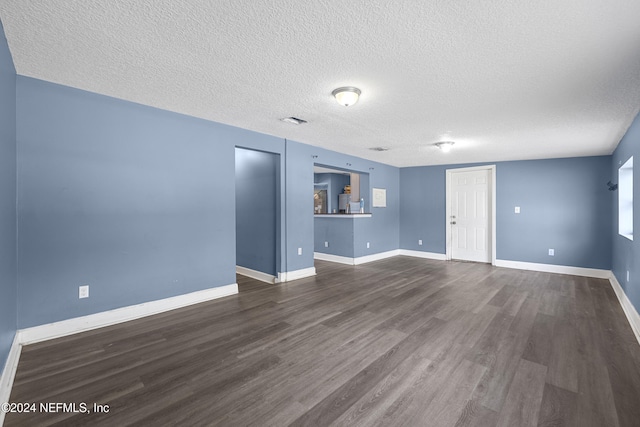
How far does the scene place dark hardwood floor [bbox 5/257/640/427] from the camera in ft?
5.55

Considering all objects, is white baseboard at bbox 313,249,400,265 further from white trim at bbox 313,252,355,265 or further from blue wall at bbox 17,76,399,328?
blue wall at bbox 17,76,399,328

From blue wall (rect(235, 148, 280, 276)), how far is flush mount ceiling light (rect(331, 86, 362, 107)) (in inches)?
82.8

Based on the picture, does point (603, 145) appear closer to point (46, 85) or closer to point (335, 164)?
point (335, 164)

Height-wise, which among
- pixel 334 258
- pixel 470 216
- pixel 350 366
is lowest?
pixel 350 366

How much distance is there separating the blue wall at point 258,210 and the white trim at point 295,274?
0.18 metres

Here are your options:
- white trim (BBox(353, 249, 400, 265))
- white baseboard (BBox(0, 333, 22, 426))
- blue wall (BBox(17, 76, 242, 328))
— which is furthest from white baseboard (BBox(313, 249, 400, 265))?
white baseboard (BBox(0, 333, 22, 426))

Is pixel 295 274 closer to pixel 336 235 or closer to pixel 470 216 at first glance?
pixel 336 235

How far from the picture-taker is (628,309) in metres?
3.30

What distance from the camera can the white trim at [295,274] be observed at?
185 inches

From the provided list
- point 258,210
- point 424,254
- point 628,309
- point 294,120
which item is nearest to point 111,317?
point 258,210

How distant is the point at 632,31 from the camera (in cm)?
176

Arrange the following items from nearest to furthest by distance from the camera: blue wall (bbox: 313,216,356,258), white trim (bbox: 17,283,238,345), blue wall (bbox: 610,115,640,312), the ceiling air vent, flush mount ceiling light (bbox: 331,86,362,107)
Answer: white trim (bbox: 17,283,238,345), flush mount ceiling light (bbox: 331,86,362,107), blue wall (bbox: 610,115,640,312), the ceiling air vent, blue wall (bbox: 313,216,356,258)

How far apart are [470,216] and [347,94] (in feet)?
17.3

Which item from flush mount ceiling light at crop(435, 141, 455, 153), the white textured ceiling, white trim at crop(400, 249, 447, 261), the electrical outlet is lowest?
white trim at crop(400, 249, 447, 261)
